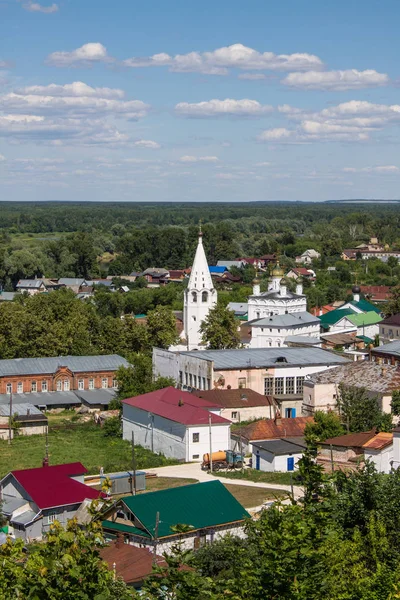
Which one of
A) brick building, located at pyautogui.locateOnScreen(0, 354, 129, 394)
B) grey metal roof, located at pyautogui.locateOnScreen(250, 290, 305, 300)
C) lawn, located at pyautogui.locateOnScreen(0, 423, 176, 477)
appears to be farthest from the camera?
grey metal roof, located at pyautogui.locateOnScreen(250, 290, 305, 300)

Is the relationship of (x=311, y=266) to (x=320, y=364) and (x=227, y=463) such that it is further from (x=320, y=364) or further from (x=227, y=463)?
(x=227, y=463)

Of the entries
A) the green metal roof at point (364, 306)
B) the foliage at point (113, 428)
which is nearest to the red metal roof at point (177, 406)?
the foliage at point (113, 428)

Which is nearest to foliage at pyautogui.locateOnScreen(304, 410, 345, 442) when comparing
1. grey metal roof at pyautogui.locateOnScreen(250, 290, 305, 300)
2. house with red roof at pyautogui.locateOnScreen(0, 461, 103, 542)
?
house with red roof at pyautogui.locateOnScreen(0, 461, 103, 542)

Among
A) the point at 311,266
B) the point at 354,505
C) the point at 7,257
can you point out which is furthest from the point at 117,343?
the point at 311,266

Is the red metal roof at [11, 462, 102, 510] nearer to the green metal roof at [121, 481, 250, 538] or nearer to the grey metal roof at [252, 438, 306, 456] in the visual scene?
the green metal roof at [121, 481, 250, 538]

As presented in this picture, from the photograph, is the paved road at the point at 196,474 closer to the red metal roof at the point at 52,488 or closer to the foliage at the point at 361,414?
the foliage at the point at 361,414

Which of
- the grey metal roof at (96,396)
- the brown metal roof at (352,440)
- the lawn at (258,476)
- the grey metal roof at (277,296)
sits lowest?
the grey metal roof at (96,396)

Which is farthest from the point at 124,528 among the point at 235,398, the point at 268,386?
the point at 268,386
